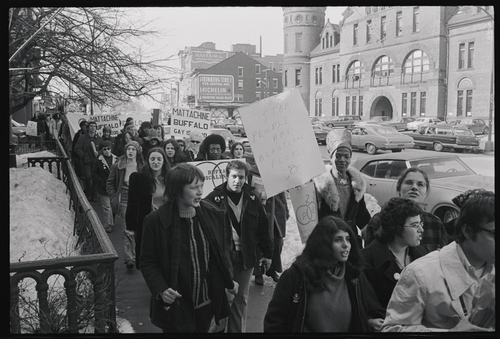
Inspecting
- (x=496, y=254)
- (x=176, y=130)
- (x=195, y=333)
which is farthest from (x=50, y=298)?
(x=176, y=130)

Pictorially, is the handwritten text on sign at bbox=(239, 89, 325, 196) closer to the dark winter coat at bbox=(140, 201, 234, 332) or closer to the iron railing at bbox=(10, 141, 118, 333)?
the dark winter coat at bbox=(140, 201, 234, 332)

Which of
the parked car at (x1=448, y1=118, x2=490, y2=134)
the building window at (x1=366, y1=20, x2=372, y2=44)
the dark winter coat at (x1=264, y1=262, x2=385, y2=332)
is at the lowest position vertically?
the dark winter coat at (x1=264, y1=262, x2=385, y2=332)

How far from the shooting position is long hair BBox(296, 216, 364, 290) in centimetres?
292

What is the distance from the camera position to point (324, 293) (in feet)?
9.66

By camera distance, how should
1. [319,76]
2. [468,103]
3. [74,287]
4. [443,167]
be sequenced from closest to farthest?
[74,287]
[443,167]
[319,76]
[468,103]

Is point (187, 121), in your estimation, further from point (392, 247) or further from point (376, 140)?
point (376, 140)

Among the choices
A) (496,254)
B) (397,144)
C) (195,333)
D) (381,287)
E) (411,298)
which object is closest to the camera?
(411,298)

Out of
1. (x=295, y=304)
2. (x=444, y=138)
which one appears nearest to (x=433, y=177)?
(x=295, y=304)

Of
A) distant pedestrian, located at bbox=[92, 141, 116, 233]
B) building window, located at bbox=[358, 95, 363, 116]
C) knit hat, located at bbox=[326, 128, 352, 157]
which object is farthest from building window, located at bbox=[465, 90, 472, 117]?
knit hat, located at bbox=[326, 128, 352, 157]

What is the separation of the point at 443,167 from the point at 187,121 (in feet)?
14.8

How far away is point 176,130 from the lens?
9070 mm

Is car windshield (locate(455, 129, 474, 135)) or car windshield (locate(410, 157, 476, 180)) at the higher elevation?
car windshield (locate(455, 129, 474, 135))
